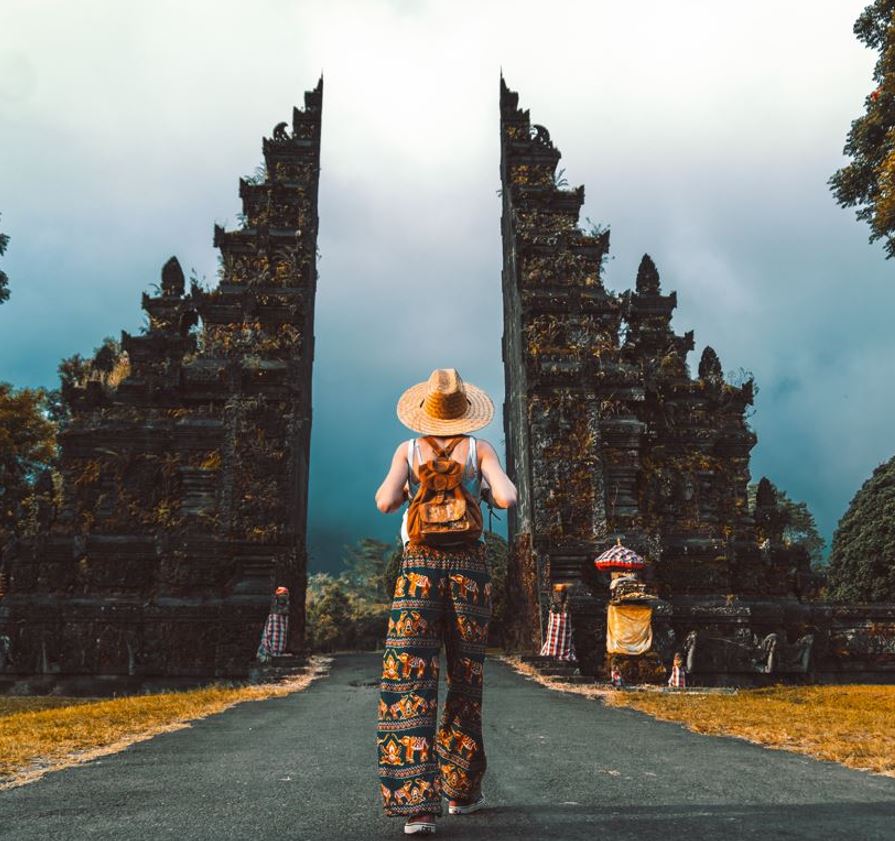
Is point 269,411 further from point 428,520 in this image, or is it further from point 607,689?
point 428,520

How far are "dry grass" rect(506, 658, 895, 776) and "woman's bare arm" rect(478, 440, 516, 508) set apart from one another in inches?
129

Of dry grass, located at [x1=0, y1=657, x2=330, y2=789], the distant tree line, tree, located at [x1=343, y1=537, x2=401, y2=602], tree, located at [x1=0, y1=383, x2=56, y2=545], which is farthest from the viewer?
tree, located at [x1=343, y1=537, x2=401, y2=602]

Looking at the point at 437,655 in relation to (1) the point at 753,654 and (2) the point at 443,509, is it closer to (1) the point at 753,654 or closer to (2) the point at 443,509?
(2) the point at 443,509

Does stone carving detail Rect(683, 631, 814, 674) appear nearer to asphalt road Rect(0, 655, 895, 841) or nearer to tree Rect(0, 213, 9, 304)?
asphalt road Rect(0, 655, 895, 841)

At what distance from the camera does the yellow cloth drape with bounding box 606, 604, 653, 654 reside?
1200cm

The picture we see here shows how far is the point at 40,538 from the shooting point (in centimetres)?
1673

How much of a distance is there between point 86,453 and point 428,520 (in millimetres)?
17225

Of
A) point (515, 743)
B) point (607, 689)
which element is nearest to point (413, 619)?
point (515, 743)

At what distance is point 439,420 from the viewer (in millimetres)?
3893

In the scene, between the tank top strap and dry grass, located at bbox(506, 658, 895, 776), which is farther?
dry grass, located at bbox(506, 658, 895, 776)

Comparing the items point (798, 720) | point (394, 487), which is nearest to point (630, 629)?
point (798, 720)

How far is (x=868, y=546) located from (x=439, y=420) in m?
18.0

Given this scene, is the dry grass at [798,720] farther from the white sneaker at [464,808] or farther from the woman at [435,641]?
the woman at [435,641]

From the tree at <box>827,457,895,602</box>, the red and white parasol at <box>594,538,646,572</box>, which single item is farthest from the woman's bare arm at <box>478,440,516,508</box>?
the tree at <box>827,457,895,602</box>
